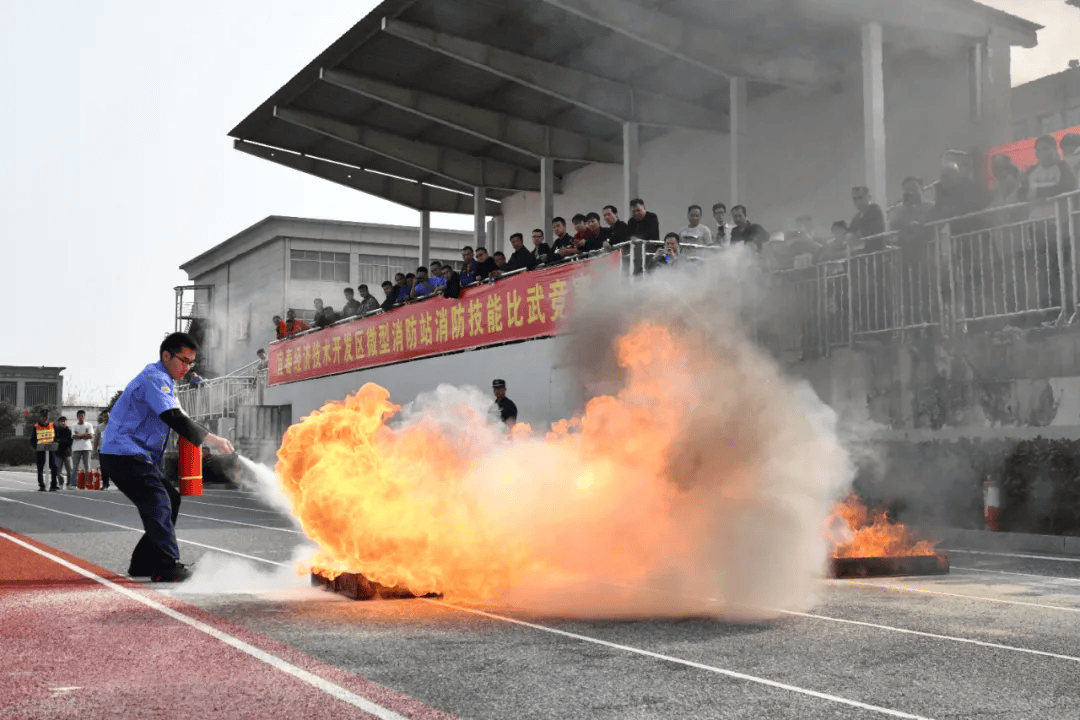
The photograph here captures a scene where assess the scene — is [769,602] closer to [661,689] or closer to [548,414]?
[661,689]

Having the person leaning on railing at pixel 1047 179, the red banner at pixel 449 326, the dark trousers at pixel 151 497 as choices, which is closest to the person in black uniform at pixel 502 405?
the red banner at pixel 449 326

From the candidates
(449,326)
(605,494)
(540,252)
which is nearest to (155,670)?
(605,494)

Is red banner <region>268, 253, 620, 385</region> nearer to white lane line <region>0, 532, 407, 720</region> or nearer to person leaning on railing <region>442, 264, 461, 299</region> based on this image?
person leaning on railing <region>442, 264, 461, 299</region>

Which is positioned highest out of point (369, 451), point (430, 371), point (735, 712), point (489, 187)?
point (489, 187)

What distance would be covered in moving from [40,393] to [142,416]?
9201 cm

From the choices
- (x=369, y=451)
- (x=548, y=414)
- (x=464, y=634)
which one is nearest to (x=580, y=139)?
(x=548, y=414)

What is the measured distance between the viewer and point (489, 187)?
2947 cm

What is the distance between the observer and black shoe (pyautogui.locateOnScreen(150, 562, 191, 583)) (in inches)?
335

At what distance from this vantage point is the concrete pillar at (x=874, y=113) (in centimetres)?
1736

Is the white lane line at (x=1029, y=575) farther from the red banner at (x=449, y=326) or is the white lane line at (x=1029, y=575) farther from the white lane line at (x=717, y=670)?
the red banner at (x=449, y=326)

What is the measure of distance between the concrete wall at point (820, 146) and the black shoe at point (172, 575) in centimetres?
Result: 1409

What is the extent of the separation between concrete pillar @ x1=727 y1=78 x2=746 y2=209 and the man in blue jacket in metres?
13.7

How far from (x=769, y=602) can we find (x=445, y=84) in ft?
60.2

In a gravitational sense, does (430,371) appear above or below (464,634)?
above
